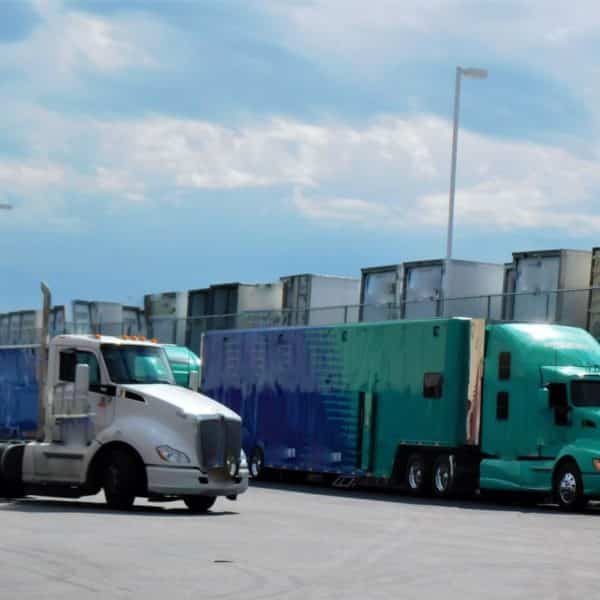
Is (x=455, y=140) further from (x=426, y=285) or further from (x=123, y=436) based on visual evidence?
(x=123, y=436)

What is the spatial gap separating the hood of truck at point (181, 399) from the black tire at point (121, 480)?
3.06 ft

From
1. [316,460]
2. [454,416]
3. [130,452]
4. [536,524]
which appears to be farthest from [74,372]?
[316,460]

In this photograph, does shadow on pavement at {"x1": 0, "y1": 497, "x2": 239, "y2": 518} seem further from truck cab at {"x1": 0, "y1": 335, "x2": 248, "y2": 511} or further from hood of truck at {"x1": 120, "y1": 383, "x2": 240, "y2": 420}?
hood of truck at {"x1": 120, "y1": 383, "x2": 240, "y2": 420}

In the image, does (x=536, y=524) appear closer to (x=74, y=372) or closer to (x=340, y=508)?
(x=340, y=508)

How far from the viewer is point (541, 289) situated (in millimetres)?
43062

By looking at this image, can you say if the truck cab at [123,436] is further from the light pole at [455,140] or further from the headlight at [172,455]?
the light pole at [455,140]

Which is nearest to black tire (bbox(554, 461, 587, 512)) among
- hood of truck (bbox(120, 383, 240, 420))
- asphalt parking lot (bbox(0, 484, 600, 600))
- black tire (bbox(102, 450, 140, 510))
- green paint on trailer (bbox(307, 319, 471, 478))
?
asphalt parking lot (bbox(0, 484, 600, 600))

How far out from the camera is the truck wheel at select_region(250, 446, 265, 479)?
38656mm

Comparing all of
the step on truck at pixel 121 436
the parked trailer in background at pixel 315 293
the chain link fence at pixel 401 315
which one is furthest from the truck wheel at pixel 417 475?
the parked trailer in background at pixel 315 293

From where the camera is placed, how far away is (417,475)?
108ft

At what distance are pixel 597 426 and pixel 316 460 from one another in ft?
27.6

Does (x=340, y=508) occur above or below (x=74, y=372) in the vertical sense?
below

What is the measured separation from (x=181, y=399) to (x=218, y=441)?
82 centimetres

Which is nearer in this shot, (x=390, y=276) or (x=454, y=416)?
(x=454, y=416)
